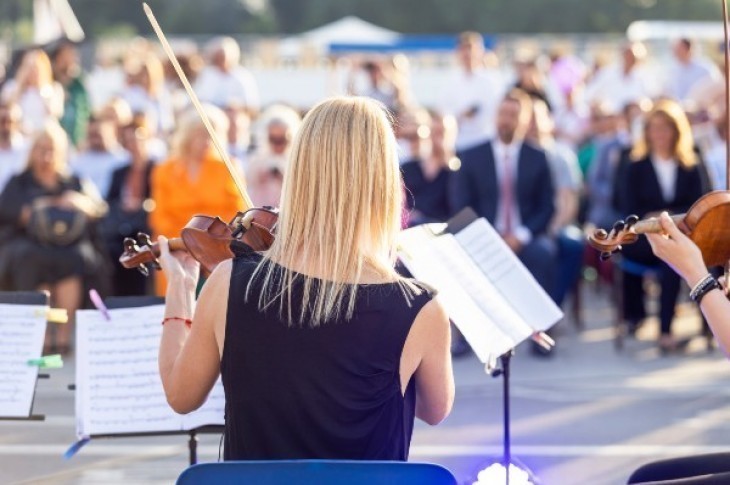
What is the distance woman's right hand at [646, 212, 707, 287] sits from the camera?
12.0 feet

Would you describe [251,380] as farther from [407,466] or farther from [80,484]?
[80,484]

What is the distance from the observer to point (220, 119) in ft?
28.3

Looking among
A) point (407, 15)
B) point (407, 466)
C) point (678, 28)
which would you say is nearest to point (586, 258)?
point (407, 466)

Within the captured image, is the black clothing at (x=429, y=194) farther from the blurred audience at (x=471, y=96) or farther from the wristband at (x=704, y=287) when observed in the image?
the wristband at (x=704, y=287)

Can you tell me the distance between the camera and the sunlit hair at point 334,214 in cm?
327

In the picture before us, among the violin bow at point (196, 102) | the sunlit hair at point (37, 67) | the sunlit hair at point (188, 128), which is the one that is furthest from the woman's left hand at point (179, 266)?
the sunlit hair at point (37, 67)

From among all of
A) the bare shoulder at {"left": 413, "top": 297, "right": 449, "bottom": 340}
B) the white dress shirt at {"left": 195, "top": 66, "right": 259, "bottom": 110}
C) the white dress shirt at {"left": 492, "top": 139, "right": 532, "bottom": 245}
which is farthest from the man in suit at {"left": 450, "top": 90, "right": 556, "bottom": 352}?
the bare shoulder at {"left": 413, "top": 297, "right": 449, "bottom": 340}

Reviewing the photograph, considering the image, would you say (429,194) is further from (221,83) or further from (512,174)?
(221,83)

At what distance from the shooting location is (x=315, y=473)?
2.85 metres

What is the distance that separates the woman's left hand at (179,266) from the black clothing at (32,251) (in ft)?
17.0

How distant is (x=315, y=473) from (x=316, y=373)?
1.47 ft

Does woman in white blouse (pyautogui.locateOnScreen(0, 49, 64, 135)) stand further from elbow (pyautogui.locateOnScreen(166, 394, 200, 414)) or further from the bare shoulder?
the bare shoulder

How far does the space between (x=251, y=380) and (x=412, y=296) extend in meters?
0.44

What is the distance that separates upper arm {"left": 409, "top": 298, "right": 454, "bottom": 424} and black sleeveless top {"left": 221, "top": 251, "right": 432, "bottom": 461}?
0.11 feet
